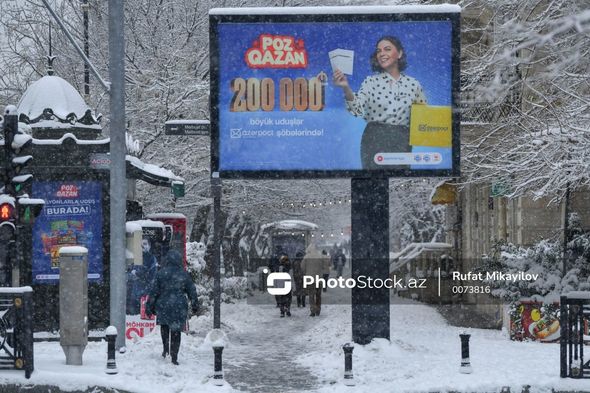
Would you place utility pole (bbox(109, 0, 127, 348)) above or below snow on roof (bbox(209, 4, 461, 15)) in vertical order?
below

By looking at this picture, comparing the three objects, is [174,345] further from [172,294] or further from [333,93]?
[333,93]

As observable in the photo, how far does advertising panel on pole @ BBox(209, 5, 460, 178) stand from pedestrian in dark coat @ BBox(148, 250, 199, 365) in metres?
1.97

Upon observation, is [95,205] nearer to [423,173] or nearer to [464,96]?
[423,173]

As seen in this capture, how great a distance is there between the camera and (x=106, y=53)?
26594 millimetres

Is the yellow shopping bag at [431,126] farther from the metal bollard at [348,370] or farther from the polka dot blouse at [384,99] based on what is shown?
the metal bollard at [348,370]

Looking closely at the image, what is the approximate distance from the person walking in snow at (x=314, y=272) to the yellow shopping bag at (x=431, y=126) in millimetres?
9700

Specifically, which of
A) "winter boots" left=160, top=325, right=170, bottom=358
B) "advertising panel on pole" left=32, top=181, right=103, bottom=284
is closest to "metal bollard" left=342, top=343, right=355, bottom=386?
"winter boots" left=160, top=325, right=170, bottom=358

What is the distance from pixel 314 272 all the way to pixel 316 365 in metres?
9.79

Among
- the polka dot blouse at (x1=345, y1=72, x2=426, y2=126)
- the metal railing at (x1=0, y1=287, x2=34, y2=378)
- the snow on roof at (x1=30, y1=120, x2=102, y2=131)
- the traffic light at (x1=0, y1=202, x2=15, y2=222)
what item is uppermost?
the polka dot blouse at (x1=345, y1=72, x2=426, y2=126)

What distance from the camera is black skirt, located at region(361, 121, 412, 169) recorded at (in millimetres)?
15852

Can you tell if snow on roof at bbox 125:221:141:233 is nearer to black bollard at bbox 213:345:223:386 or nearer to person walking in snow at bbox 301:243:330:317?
black bollard at bbox 213:345:223:386

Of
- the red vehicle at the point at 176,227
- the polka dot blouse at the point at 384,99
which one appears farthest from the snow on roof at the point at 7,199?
the polka dot blouse at the point at 384,99

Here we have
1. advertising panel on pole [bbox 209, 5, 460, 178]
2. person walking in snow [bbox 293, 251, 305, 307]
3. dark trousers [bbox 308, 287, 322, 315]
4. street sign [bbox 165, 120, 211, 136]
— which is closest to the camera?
advertising panel on pole [bbox 209, 5, 460, 178]

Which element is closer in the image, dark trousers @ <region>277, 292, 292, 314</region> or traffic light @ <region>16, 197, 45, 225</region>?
traffic light @ <region>16, 197, 45, 225</region>
